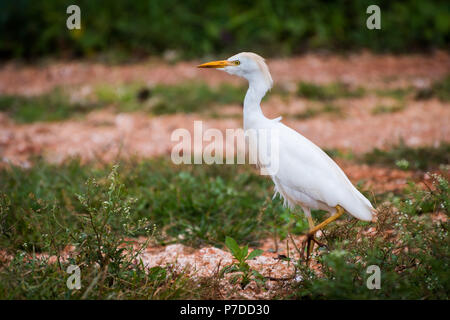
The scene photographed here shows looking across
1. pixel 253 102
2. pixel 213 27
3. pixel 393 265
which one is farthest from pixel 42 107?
pixel 393 265

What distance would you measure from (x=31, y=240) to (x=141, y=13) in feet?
26.5

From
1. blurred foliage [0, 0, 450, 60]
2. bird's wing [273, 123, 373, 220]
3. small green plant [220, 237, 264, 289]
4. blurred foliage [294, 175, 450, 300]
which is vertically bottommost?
small green plant [220, 237, 264, 289]

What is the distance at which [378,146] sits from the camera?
5.75 meters

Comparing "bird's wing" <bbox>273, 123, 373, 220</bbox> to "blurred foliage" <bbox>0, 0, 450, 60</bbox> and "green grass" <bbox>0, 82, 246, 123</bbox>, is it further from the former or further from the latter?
"blurred foliage" <bbox>0, 0, 450, 60</bbox>

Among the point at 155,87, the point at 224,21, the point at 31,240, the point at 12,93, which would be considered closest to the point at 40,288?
the point at 31,240

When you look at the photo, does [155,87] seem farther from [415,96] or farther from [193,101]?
[415,96]

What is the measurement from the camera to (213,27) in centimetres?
1015

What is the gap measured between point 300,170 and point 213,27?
24.7ft

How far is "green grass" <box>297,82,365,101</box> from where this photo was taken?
7750mm

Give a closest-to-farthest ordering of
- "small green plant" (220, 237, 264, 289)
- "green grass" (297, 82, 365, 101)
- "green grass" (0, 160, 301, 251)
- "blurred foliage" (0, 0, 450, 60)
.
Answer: "small green plant" (220, 237, 264, 289) → "green grass" (0, 160, 301, 251) → "green grass" (297, 82, 365, 101) → "blurred foliage" (0, 0, 450, 60)

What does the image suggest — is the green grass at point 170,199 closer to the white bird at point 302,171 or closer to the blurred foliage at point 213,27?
the white bird at point 302,171

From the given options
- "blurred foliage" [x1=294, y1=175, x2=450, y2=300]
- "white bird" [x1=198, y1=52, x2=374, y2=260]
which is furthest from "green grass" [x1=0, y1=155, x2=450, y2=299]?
"white bird" [x1=198, y1=52, x2=374, y2=260]

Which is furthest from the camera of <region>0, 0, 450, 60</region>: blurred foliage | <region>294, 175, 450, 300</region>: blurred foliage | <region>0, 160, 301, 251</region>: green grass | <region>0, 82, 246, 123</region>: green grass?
<region>0, 0, 450, 60</region>: blurred foliage

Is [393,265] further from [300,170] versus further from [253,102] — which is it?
[253,102]
